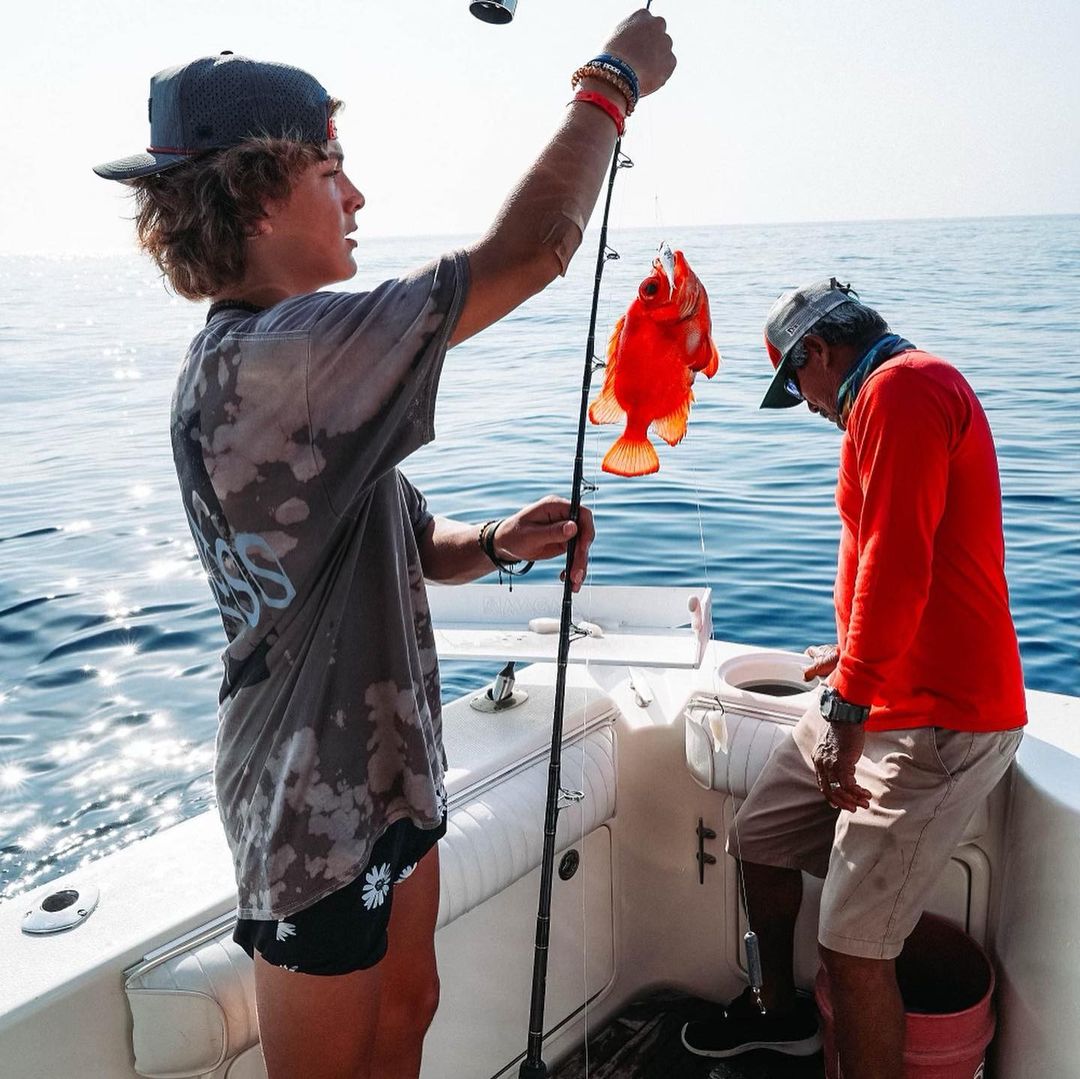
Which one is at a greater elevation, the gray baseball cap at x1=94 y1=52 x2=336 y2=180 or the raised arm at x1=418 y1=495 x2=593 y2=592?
the gray baseball cap at x1=94 y1=52 x2=336 y2=180

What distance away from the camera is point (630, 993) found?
3.40m

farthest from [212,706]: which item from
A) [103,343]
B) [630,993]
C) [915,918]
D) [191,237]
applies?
[103,343]

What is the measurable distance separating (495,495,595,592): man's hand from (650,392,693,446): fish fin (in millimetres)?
374

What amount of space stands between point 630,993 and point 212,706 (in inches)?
132

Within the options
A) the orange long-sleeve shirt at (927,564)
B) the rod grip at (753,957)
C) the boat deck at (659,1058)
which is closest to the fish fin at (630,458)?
the orange long-sleeve shirt at (927,564)

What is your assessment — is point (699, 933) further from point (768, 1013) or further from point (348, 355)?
point (348, 355)

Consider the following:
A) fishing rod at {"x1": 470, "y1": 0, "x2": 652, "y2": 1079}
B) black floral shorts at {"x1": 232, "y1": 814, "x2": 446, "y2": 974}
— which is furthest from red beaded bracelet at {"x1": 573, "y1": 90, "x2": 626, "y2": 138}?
black floral shorts at {"x1": 232, "y1": 814, "x2": 446, "y2": 974}

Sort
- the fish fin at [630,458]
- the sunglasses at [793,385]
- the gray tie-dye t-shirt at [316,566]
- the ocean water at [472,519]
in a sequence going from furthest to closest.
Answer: the ocean water at [472,519]
the sunglasses at [793,385]
the fish fin at [630,458]
the gray tie-dye t-shirt at [316,566]

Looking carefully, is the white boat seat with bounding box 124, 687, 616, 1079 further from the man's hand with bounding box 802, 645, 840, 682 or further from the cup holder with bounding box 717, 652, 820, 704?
the man's hand with bounding box 802, 645, 840, 682

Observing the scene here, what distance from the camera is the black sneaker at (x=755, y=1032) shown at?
3068mm

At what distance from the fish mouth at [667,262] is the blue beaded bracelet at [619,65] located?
0.74m

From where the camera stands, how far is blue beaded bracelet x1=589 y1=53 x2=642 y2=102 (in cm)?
149

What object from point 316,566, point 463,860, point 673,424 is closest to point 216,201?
point 316,566

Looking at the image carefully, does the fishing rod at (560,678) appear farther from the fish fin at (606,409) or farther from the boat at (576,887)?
the boat at (576,887)
